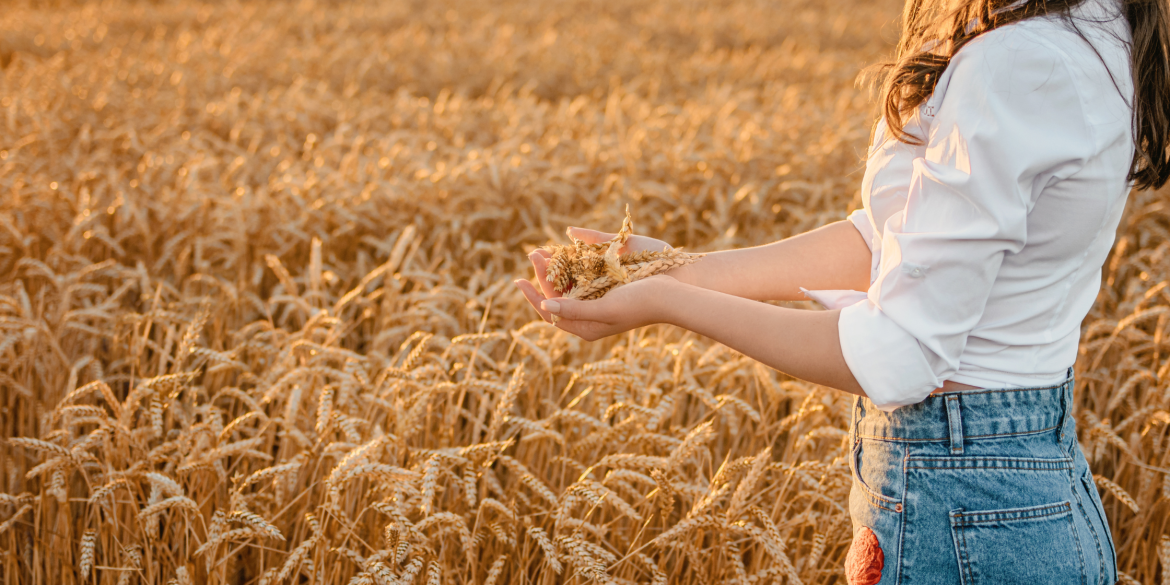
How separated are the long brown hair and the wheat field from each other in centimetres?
17

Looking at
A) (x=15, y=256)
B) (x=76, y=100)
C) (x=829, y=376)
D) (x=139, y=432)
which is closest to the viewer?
(x=829, y=376)

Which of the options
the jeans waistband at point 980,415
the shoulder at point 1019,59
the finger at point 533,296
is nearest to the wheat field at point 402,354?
the shoulder at point 1019,59

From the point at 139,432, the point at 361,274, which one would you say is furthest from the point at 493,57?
the point at 139,432

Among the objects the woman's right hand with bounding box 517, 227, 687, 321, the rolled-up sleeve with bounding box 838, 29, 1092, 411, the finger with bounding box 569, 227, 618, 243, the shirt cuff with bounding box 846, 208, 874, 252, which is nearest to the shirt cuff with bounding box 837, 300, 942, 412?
the rolled-up sleeve with bounding box 838, 29, 1092, 411

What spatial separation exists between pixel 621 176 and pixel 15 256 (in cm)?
268

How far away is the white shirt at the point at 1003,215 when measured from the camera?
33.2 inches

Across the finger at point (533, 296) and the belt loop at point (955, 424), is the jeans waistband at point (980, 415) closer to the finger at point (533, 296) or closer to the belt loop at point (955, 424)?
the belt loop at point (955, 424)

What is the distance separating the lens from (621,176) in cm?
374

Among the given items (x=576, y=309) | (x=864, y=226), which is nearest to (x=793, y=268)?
(x=864, y=226)

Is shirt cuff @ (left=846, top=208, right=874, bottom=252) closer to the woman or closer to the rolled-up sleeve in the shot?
the woman

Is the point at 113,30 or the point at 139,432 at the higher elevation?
the point at 113,30

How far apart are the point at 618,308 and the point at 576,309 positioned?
8 centimetres

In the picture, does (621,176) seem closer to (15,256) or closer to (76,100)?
(15,256)

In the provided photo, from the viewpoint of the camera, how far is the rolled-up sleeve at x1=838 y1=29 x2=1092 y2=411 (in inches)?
33.1
